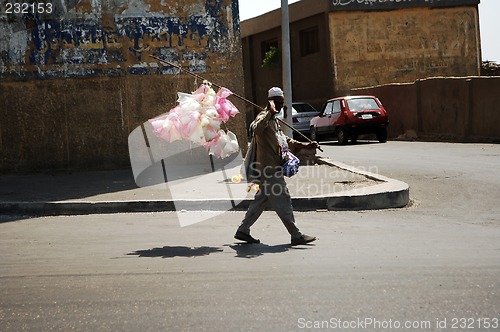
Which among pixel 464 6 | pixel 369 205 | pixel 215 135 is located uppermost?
pixel 464 6

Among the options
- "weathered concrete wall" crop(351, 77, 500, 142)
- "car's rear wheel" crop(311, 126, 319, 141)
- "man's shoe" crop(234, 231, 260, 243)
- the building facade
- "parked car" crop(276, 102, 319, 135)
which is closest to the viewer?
"man's shoe" crop(234, 231, 260, 243)

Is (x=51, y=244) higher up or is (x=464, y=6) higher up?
(x=464, y=6)

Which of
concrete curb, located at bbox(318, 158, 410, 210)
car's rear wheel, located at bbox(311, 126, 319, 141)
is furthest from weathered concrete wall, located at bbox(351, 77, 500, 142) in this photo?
concrete curb, located at bbox(318, 158, 410, 210)

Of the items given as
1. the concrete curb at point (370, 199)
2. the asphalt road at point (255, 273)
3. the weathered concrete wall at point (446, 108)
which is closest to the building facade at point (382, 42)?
the weathered concrete wall at point (446, 108)

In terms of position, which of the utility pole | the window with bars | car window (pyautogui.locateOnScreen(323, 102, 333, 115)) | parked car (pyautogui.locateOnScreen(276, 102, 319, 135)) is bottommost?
parked car (pyautogui.locateOnScreen(276, 102, 319, 135))

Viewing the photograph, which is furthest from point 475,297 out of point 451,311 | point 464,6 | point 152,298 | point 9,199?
point 464,6

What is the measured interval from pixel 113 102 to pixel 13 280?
1069cm

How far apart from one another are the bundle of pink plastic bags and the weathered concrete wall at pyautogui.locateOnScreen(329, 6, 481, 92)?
99.2 ft

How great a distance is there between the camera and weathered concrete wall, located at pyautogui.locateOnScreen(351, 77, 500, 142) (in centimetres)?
2605

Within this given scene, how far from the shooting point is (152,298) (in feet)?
20.3

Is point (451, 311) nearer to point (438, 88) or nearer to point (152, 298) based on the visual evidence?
point (152, 298)

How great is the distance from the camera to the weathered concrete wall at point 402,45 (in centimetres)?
3881

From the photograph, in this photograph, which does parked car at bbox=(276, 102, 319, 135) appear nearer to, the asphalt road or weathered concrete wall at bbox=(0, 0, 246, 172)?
weathered concrete wall at bbox=(0, 0, 246, 172)

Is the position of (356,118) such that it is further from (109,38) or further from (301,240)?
(301,240)
